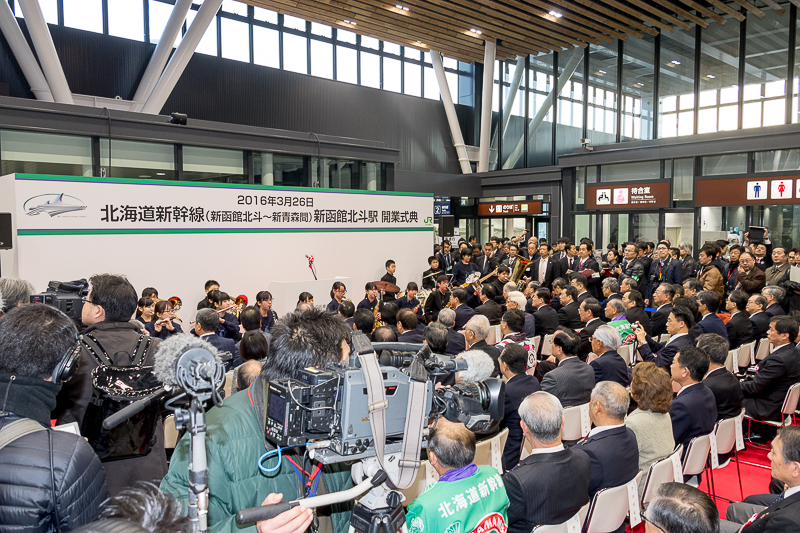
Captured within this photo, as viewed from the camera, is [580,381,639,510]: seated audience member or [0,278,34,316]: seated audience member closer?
[580,381,639,510]: seated audience member

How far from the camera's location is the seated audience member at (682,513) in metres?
2.03

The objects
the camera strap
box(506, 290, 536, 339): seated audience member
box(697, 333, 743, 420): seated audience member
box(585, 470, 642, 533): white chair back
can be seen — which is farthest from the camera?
box(506, 290, 536, 339): seated audience member

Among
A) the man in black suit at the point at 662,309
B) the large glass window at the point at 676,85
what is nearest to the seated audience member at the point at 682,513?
the man in black suit at the point at 662,309

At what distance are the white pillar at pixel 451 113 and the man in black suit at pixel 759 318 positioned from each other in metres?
12.8

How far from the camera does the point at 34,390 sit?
1.79 metres

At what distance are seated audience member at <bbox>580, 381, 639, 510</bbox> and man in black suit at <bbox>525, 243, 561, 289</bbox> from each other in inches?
298

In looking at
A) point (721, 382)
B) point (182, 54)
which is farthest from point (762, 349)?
point (182, 54)

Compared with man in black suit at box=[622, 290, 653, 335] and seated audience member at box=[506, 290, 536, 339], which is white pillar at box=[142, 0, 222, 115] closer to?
seated audience member at box=[506, 290, 536, 339]

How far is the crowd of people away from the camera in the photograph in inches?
60.6

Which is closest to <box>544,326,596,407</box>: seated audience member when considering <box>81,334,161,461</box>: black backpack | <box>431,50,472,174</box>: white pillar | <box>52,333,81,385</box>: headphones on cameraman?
<box>81,334,161,461</box>: black backpack

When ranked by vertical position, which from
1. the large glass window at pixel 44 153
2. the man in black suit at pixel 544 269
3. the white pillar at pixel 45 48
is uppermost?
the white pillar at pixel 45 48

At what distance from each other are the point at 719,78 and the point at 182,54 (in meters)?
13.0

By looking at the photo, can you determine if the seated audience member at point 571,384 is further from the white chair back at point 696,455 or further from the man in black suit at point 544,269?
the man in black suit at point 544,269

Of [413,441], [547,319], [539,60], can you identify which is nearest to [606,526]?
[413,441]
